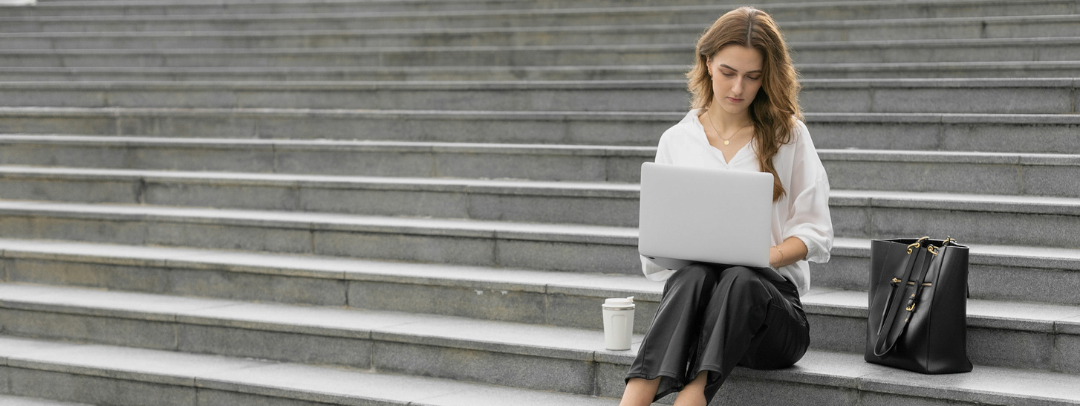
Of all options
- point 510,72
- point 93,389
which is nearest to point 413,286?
point 93,389

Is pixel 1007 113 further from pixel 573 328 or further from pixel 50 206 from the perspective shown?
pixel 50 206

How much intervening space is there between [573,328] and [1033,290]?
5.39 ft

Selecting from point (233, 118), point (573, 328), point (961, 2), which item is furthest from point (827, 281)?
point (233, 118)

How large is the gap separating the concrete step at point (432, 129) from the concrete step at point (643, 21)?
4.95 feet

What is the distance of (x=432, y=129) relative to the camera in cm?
562

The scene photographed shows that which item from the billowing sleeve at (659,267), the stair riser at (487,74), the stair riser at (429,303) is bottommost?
the stair riser at (429,303)

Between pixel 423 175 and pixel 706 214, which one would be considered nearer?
pixel 706 214

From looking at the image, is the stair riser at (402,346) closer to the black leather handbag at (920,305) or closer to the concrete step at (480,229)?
the black leather handbag at (920,305)

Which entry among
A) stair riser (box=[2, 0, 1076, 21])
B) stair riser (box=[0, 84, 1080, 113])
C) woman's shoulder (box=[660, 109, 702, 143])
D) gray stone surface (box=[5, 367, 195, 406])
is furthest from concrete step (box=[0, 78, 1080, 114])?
gray stone surface (box=[5, 367, 195, 406])

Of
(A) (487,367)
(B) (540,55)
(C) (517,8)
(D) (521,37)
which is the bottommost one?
(A) (487,367)

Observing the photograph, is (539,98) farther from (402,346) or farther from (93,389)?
(93,389)

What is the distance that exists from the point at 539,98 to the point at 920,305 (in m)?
3.20

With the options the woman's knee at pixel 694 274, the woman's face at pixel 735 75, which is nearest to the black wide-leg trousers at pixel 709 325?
the woman's knee at pixel 694 274

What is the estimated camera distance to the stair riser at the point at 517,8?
594 cm
